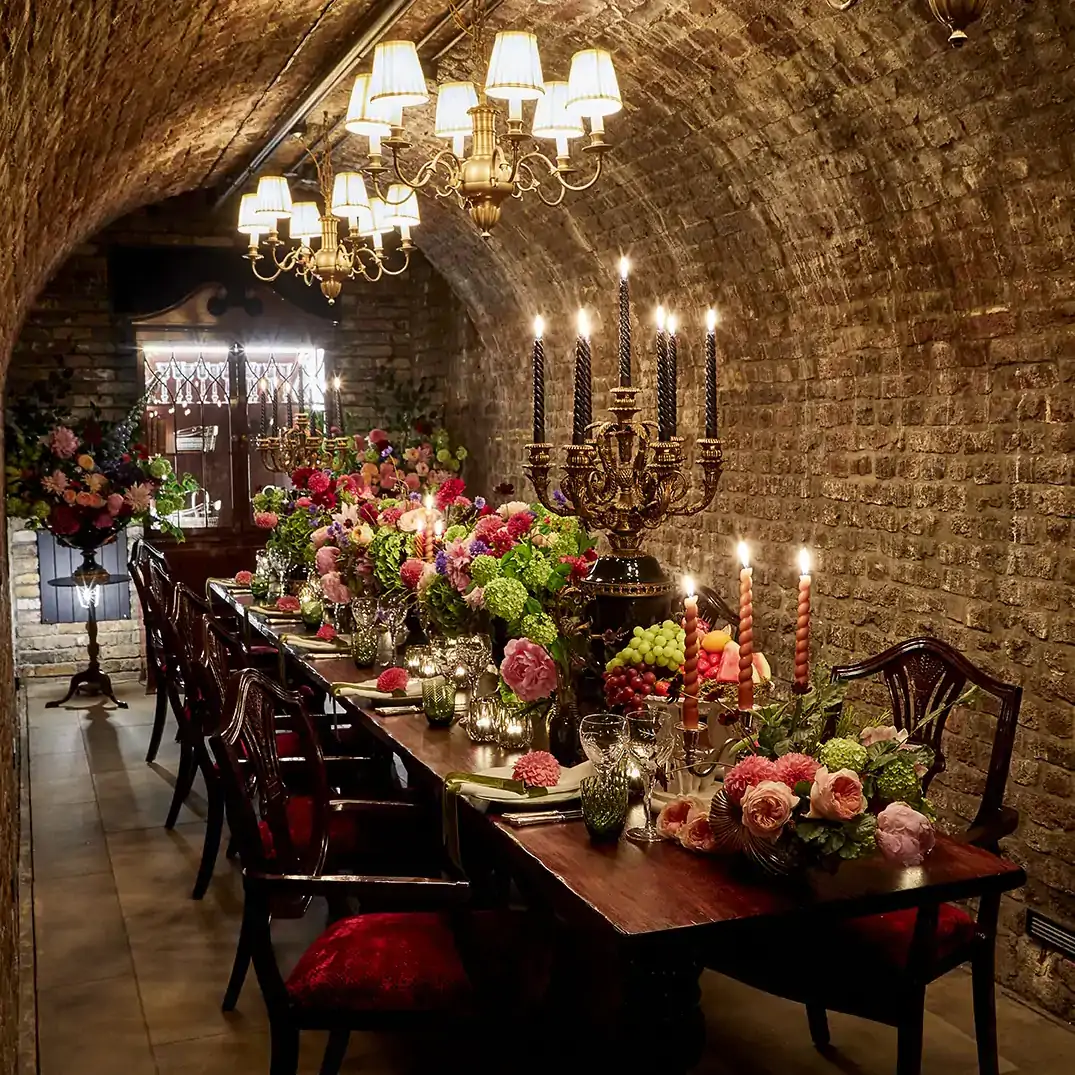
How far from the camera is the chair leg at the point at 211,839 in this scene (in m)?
4.41

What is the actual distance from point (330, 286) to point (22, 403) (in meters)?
3.74

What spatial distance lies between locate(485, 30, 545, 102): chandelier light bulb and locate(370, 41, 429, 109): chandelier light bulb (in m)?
0.24

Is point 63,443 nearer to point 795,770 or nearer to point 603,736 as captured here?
point 603,736

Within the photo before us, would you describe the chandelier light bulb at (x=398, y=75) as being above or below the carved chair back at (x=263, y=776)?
above

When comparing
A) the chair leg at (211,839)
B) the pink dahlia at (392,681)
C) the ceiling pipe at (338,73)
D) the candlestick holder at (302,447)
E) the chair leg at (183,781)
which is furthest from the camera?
the candlestick holder at (302,447)

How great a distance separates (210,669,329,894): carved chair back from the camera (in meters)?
2.81

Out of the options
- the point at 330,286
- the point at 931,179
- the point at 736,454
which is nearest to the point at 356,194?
the point at 330,286

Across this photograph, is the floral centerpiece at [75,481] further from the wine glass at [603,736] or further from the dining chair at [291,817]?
the wine glass at [603,736]

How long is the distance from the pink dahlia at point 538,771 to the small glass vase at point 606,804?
0.24 meters

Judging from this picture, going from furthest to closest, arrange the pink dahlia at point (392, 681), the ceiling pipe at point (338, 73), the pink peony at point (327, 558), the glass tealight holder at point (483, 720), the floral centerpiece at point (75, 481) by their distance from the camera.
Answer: the floral centerpiece at point (75, 481) < the pink peony at point (327, 558) < the ceiling pipe at point (338, 73) < the pink dahlia at point (392, 681) < the glass tealight holder at point (483, 720)

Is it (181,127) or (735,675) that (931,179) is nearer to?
(735,675)

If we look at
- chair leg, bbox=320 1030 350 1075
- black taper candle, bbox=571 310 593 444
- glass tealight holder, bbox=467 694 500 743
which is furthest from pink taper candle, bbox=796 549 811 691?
chair leg, bbox=320 1030 350 1075

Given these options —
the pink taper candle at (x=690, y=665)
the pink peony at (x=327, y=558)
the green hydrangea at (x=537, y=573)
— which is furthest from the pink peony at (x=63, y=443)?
the pink taper candle at (x=690, y=665)

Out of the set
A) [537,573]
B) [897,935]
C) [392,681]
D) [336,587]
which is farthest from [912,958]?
[336,587]
